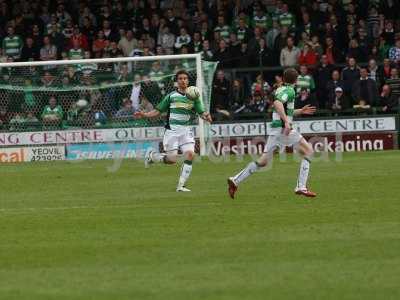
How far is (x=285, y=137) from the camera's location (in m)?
18.5

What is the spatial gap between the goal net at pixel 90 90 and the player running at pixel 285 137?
1132cm

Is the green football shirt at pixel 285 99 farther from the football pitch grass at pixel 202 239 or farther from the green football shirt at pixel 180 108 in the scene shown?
the green football shirt at pixel 180 108

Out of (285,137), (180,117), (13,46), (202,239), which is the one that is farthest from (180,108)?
(13,46)

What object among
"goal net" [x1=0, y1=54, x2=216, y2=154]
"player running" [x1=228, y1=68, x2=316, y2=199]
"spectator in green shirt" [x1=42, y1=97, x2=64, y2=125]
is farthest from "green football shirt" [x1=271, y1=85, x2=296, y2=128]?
"spectator in green shirt" [x1=42, y1=97, x2=64, y2=125]

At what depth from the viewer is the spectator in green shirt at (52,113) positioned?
29.9m

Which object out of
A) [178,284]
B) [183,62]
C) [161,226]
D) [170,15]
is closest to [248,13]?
[170,15]

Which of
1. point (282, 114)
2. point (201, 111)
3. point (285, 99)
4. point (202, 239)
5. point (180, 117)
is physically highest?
point (285, 99)

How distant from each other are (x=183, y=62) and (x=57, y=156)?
4.29 m

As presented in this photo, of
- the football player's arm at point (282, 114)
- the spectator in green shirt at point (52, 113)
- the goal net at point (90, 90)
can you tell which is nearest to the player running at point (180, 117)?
the football player's arm at point (282, 114)

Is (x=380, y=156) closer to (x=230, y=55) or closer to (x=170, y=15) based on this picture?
(x=230, y=55)

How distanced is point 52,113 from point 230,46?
A: 234 inches

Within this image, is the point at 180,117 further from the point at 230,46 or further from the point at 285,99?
the point at 230,46

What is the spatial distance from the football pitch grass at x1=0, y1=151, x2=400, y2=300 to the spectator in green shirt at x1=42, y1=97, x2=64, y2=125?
739 cm

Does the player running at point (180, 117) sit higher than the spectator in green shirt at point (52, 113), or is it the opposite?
the player running at point (180, 117)
